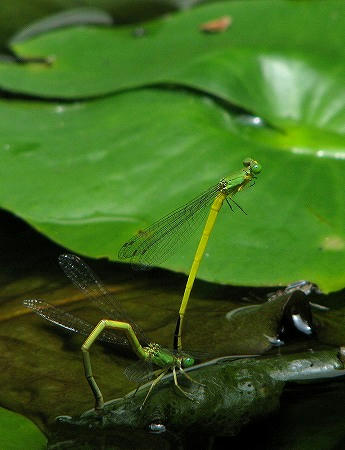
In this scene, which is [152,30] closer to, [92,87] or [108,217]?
[92,87]

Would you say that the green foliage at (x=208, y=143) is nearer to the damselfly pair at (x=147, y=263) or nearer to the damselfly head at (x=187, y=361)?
the damselfly pair at (x=147, y=263)

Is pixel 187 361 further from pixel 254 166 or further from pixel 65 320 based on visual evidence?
pixel 254 166

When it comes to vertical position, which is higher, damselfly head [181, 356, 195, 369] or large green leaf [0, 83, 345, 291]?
large green leaf [0, 83, 345, 291]

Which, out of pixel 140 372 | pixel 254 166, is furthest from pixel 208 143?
pixel 140 372

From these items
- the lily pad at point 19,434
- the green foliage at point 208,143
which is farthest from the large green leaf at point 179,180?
the lily pad at point 19,434

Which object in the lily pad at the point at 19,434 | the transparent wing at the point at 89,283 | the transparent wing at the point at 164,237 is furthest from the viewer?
the transparent wing at the point at 164,237

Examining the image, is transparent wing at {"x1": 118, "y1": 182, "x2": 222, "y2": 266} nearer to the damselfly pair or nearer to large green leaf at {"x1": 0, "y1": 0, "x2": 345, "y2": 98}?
the damselfly pair

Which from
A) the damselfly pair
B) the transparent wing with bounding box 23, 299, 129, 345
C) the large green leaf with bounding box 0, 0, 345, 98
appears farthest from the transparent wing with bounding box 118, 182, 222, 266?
the large green leaf with bounding box 0, 0, 345, 98
